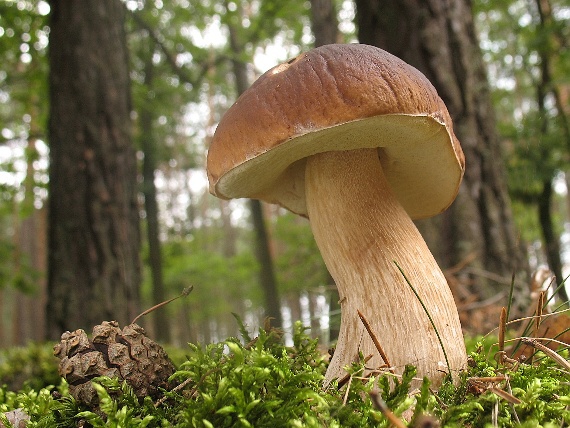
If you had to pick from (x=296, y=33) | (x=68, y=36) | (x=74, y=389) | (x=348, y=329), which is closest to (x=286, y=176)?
(x=348, y=329)

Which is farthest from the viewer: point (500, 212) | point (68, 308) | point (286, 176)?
point (68, 308)

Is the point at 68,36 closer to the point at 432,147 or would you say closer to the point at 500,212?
the point at 432,147

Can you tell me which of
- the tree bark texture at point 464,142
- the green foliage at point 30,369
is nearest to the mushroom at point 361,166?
the tree bark texture at point 464,142

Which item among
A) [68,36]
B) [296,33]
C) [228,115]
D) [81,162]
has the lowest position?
[228,115]

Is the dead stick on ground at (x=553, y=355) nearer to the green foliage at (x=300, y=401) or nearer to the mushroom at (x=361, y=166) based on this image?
the green foliage at (x=300, y=401)

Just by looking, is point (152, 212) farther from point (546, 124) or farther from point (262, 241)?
point (546, 124)

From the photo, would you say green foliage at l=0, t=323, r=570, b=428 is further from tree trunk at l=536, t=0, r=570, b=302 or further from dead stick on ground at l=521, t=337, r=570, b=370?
tree trunk at l=536, t=0, r=570, b=302
